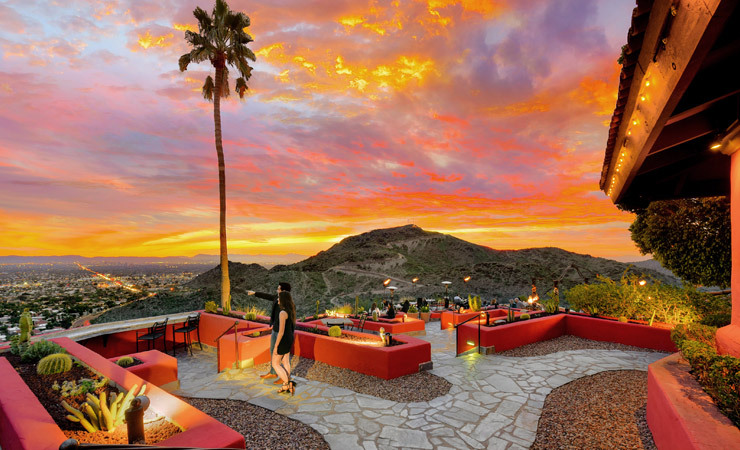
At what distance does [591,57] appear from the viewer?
28.2ft

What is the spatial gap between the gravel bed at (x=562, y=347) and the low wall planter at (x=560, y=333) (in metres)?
0.17

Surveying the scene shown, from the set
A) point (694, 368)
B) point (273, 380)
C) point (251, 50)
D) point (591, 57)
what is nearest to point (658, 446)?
point (694, 368)

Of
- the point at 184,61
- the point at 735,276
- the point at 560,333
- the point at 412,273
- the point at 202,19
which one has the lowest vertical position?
→ the point at 412,273

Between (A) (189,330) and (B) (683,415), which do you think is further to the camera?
(A) (189,330)

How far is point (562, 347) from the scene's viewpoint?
10.4 meters

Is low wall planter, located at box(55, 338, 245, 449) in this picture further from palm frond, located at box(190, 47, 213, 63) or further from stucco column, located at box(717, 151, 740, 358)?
palm frond, located at box(190, 47, 213, 63)

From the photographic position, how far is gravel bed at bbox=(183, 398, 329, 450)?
192 inches

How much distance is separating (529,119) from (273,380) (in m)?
13.6

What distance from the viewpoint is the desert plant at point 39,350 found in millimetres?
6613

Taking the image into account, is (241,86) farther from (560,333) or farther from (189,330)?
(560,333)

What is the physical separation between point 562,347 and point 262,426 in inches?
363

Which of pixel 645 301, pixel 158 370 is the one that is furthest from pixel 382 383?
pixel 645 301

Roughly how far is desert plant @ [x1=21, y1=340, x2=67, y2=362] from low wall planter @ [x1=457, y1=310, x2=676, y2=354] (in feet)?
32.3

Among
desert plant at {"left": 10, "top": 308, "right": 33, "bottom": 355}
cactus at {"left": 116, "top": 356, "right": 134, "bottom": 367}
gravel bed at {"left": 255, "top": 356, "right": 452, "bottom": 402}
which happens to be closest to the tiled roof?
gravel bed at {"left": 255, "top": 356, "right": 452, "bottom": 402}
